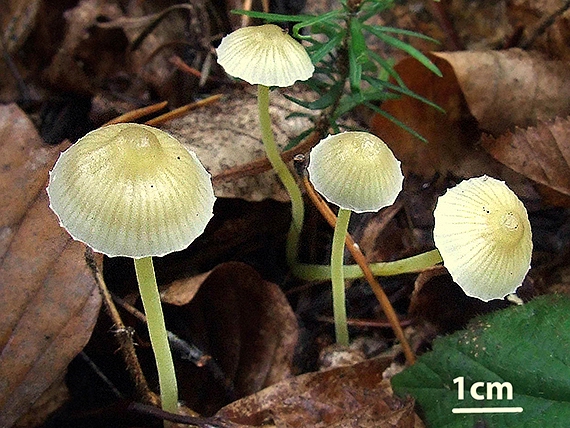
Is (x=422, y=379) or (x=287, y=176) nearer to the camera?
(x=422, y=379)

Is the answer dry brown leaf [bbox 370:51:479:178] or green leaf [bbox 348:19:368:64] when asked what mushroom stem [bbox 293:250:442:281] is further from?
green leaf [bbox 348:19:368:64]

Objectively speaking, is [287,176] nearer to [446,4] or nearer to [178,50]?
[178,50]

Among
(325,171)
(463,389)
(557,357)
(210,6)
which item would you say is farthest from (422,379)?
(210,6)

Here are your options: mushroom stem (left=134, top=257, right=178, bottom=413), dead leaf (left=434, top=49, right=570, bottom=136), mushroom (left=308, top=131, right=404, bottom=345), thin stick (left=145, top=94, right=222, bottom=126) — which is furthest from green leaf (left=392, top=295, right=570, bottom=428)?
thin stick (left=145, top=94, right=222, bottom=126)

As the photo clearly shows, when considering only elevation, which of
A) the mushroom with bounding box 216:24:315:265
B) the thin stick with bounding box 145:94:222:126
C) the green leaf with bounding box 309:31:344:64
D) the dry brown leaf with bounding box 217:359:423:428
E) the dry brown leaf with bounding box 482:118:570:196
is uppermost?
the mushroom with bounding box 216:24:315:265

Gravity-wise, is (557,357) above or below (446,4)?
below

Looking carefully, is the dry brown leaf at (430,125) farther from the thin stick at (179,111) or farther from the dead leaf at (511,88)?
the thin stick at (179,111)

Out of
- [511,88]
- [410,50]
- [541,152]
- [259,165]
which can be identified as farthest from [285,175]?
[511,88]

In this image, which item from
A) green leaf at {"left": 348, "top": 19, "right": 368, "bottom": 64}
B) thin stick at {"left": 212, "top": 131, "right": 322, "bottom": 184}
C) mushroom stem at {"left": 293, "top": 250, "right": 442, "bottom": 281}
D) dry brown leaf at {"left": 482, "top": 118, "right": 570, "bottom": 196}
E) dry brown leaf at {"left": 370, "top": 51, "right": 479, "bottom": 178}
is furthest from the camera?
dry brown leaf at {"left": 370, "top": 51, "right": 479, "bottom": 178}
